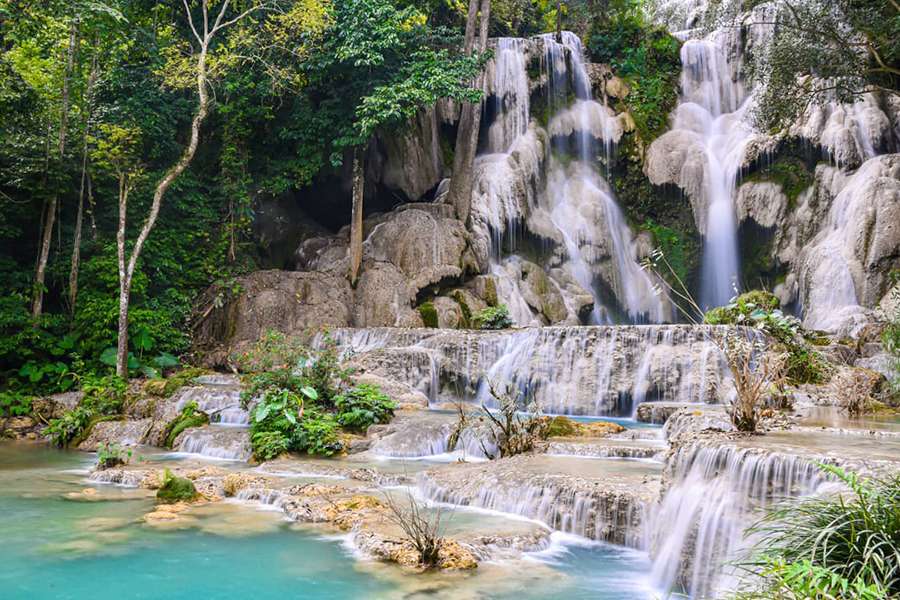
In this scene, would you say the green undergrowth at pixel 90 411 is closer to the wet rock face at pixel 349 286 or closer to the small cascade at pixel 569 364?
the wet rock face at pixel 349 286

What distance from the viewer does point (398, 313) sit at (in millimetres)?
19297

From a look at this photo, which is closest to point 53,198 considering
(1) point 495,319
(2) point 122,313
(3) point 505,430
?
(2) point 122,313

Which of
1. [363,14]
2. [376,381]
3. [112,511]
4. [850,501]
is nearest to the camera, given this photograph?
[850,501]

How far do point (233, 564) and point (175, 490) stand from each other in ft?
6.87

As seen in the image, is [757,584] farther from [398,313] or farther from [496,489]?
[398,313]

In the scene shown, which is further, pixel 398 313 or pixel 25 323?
pixel 398 313

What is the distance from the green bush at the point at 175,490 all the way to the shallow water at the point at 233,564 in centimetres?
19

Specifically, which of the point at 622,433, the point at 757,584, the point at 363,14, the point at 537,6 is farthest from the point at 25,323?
the point at 537,6

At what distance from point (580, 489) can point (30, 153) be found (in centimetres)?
1463

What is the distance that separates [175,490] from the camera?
7.79 m

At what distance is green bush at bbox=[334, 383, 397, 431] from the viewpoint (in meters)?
11.3

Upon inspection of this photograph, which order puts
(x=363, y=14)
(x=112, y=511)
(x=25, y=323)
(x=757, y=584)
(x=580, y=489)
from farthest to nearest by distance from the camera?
(x=363, y=14) → (x=25, y=323) → (x=112, y=511) → (x=580, y=489) → (x=757, y=584)

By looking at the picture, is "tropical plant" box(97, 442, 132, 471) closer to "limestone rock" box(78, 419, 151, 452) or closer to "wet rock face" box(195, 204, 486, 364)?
"limestone rock" box(78, 419, 151, 452)

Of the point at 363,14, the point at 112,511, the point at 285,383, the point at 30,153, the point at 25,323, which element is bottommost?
the point at 112,511
